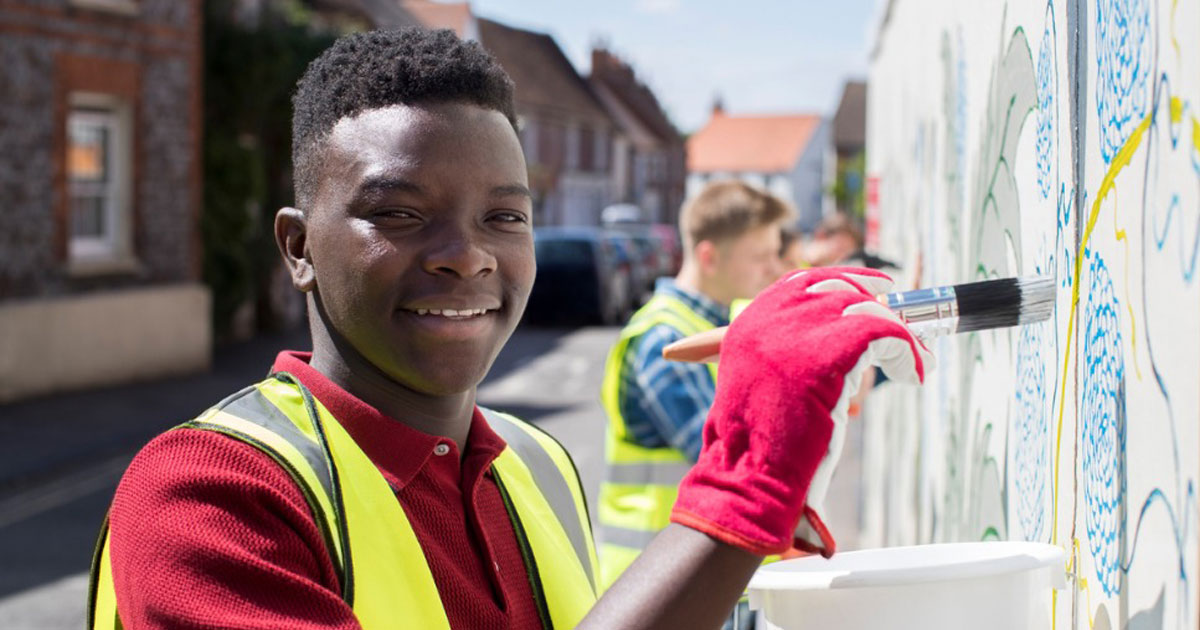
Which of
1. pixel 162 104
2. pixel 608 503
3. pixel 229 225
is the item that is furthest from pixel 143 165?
pixel 608 503

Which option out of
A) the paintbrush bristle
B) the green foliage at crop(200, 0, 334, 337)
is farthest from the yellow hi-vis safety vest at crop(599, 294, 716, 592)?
the green foliage at crop(200, 0, 334, 337)

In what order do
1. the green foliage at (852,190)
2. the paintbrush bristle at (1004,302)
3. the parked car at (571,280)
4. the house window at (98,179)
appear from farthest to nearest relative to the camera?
the green foliage at (852,190)
the parked car at (571,280)
the house window at (98,179)
the paintbrush bristle at (1004,302)

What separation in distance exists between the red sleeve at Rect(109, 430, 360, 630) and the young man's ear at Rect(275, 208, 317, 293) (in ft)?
1.13

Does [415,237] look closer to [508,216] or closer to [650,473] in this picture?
[508,216]

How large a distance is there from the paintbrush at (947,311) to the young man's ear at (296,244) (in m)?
0.48

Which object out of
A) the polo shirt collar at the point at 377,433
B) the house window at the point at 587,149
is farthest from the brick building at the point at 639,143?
the polo shirt collar at the point at 377,433

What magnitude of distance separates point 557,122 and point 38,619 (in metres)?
40.5

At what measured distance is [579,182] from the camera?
48.3m

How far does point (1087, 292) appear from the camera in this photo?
1619 millimetres

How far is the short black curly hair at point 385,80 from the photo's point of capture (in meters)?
1.69

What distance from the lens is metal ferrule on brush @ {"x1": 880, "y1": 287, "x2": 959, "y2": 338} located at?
1.55 metres

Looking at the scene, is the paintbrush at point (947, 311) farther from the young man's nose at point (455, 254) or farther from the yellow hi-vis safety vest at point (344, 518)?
the yellow hi-vis safety vest at point (344, 518)

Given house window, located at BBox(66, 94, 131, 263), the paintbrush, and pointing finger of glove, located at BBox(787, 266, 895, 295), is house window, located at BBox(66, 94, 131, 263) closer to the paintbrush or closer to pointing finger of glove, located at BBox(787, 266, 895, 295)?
the paintbrush

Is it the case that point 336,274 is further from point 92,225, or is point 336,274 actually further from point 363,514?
point 92,225
